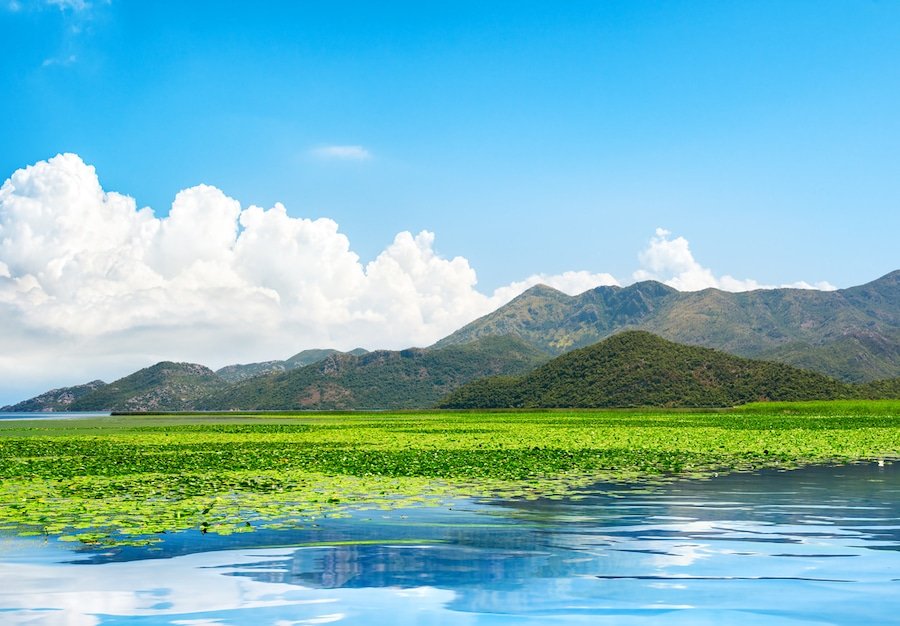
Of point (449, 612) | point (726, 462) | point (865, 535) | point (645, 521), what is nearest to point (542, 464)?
point (726, 462)

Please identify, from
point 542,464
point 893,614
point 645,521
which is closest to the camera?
point 893,614

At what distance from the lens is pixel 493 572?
1423 centimetres

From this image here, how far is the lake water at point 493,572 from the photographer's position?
11.7m

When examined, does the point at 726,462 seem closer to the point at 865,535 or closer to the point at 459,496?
the point at 459,496

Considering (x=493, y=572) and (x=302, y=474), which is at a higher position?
(x=302, y=474)

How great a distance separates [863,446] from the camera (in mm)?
48625

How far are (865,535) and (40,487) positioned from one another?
24.4 m

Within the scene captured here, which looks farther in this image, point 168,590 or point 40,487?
point 40,487

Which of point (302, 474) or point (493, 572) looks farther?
point (302, 474)

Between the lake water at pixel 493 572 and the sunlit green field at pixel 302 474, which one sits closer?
the lake water at pixel 493 572

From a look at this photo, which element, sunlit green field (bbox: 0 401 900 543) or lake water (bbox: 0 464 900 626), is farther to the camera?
sunlit green field (bbox: 0 401 900 543)

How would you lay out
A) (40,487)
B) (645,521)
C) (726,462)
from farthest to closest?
1. (726,462)
2. (40,487)
3. (645,521)

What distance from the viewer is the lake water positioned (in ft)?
38.3

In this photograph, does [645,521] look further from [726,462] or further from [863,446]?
[863,446]
